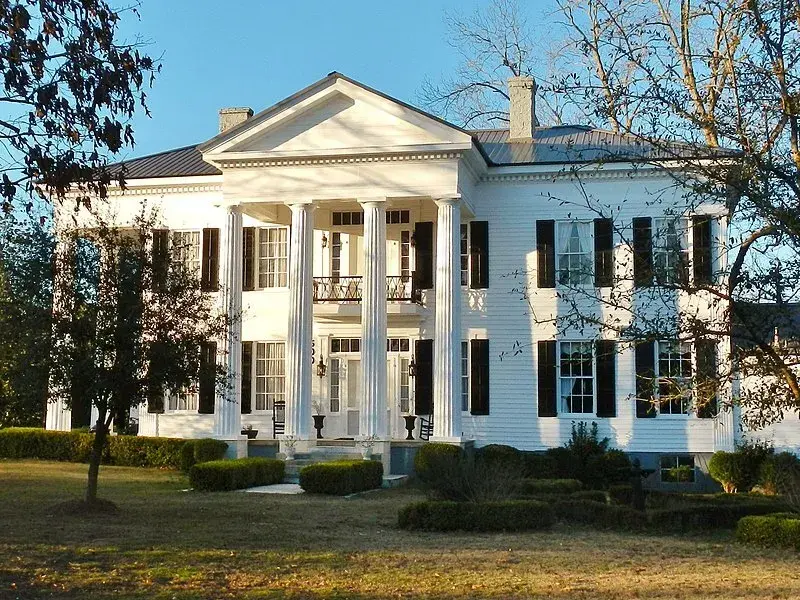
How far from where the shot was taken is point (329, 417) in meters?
28.8

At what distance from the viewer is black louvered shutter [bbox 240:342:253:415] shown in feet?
93.8

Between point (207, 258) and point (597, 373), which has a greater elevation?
point (207, 258)

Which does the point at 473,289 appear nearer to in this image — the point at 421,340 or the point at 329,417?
the point at 421,340

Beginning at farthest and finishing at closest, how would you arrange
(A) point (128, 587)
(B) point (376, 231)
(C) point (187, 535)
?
(B) point (376, 231), (C) point (187, 535), (A) point (128, 587)

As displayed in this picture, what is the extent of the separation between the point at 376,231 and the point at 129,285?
402 inches

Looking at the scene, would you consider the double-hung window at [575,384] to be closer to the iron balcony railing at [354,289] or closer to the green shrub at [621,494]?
the iron balcony railing at [354,289]

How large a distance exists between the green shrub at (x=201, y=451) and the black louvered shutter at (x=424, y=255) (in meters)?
6.84

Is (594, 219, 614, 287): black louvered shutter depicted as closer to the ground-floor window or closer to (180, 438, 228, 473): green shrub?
the ground-floor window

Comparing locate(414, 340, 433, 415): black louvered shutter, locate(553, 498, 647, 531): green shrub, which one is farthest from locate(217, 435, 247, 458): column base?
locate(553, 498, 647, 531): green shrub

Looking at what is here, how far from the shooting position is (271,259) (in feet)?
96.4

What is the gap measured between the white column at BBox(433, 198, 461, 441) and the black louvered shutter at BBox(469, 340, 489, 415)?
1.93 m

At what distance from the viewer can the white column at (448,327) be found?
25.1m

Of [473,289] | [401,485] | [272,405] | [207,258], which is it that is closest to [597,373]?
[473,289]

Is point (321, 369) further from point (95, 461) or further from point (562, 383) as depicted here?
point (95, 461)
